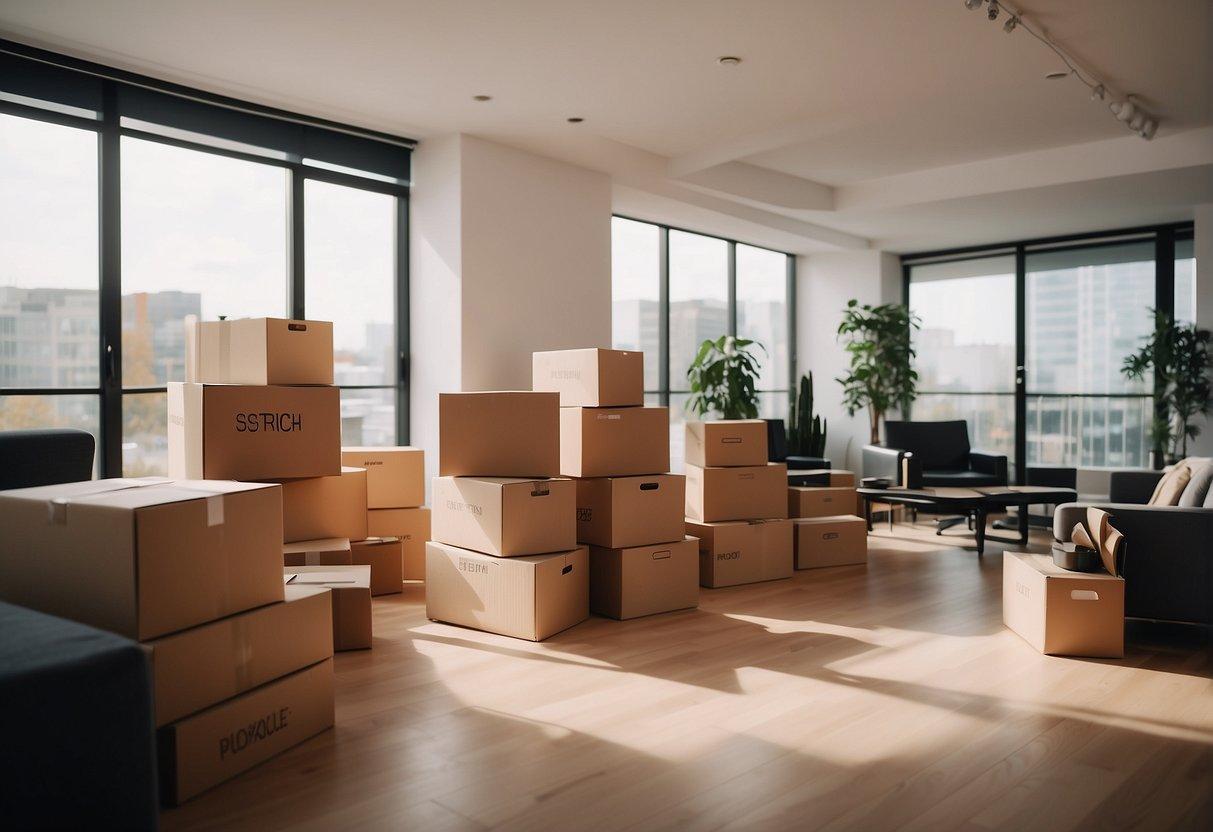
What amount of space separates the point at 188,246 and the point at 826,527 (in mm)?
3755

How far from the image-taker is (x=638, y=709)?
8.91ft

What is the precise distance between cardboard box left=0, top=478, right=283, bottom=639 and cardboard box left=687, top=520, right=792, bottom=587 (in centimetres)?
270

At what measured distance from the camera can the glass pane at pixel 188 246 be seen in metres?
4.25

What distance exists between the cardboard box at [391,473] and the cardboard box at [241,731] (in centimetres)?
198

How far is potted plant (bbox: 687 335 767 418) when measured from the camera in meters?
6.91

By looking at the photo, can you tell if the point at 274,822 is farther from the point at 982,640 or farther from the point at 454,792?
the point at 982,640

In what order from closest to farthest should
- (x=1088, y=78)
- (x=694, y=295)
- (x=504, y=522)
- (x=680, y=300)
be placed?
(x=504, y=522) < (x=1088, y=78) < (x=680, y=300) < (x=694, y=295)

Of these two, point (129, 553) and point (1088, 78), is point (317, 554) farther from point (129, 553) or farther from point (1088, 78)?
point (1088, 78)

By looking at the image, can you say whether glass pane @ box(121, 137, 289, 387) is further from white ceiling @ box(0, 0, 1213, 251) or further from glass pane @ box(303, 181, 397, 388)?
white ceiling @ box(0, 0, 1213, 251)

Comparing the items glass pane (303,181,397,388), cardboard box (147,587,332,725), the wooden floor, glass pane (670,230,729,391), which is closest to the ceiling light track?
the wooden floor

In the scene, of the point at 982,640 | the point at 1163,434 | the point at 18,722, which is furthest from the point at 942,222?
the point at 18,722

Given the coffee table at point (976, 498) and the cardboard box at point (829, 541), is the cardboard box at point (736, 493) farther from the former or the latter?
the coffee table at point (976, 498)

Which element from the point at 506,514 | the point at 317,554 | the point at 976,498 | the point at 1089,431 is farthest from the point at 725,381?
the point at 317,554

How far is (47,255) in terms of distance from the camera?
155 inches
